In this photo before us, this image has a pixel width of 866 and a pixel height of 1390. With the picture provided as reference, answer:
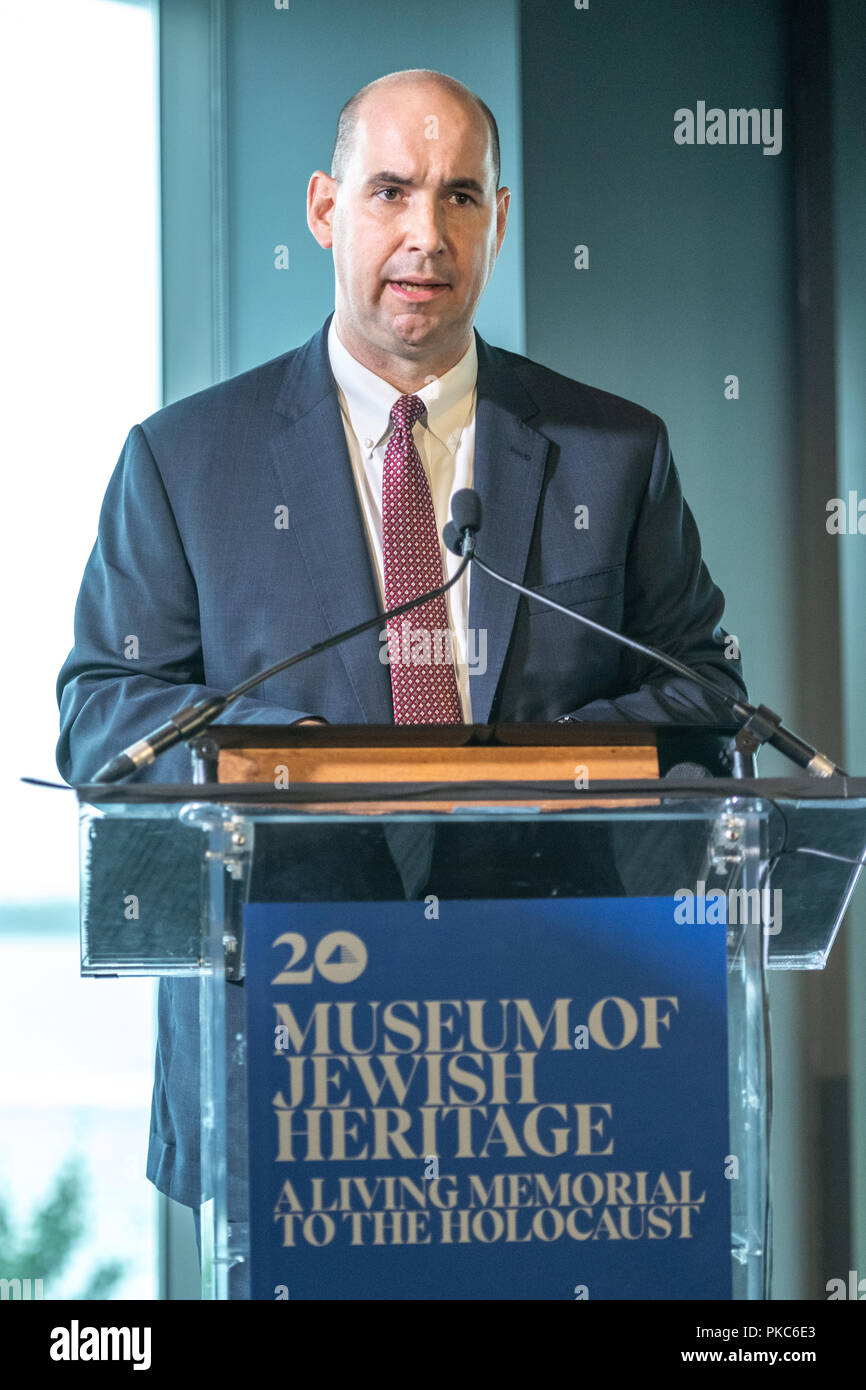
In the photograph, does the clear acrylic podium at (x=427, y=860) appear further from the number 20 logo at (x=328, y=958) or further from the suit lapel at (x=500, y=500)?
the suit lapel at (x=500, y=500)

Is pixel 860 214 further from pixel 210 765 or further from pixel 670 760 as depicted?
pixel 210 765

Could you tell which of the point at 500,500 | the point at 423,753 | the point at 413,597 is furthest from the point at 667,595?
the point at 423,753

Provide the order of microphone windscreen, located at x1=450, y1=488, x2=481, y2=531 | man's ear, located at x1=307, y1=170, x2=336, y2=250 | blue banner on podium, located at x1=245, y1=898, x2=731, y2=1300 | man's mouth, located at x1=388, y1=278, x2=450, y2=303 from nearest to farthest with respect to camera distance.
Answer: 1. blue banner on podium, located at x1=245, y1=898, x2=731, y2=1300
2. microphone windscreen, located at x1=450, y1=488, x2=481, y2=531
3. man's mouth, located at x1=388, y1=278, x2=450, y2=303
4. man's ear, located at x1=307, y1=170, x2=336, y2=250

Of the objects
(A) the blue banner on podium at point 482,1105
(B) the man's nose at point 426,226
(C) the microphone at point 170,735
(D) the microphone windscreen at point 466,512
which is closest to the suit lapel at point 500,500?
(B) the man's nose at point 426,226

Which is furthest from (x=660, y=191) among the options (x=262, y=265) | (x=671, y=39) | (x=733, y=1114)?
(x=733, y=1114)

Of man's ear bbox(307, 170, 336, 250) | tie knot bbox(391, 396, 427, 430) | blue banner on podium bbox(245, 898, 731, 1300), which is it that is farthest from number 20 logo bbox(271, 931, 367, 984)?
man's ear bbox(307, 170, 336, 250)

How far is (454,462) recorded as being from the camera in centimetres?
202

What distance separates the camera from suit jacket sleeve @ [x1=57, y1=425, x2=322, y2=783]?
67.4 inches

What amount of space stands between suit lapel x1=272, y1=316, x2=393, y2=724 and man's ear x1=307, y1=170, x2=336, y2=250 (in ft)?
0.57

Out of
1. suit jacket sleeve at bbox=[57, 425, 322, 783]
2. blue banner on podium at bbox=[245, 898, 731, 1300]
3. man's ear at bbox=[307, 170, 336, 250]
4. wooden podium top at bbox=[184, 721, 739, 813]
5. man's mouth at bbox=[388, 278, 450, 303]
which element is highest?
man's ear at bbox=[307, 170, 336, 250]

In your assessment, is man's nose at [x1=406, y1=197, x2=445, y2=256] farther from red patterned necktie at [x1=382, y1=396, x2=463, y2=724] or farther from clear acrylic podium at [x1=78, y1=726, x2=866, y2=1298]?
clear acrylic podium at [x1=78, y1=726, x2=866, y2=1298]

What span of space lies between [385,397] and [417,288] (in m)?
0.15

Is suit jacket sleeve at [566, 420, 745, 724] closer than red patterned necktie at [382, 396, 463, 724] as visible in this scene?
No

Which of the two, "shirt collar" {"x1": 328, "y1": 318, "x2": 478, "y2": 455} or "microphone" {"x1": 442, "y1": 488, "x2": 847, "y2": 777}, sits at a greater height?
"shirt collar" {"x1": 328, "y1": 318, "x2": 478, "y2": 455}
